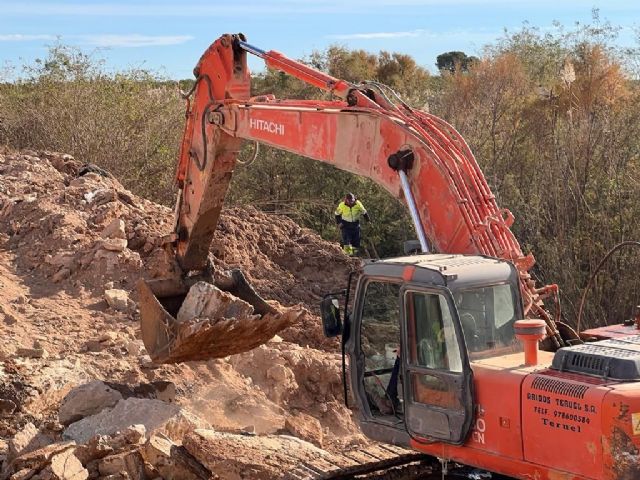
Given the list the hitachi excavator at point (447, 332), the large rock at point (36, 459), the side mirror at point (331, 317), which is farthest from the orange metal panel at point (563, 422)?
the large rock at point (36, 459)

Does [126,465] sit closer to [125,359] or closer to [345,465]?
[345,465]

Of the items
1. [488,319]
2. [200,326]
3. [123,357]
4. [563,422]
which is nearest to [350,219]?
[123,357]

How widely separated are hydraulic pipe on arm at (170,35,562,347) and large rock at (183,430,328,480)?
86.5 inches

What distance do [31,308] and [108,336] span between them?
4.17 feet

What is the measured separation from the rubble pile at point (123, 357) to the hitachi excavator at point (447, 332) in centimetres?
98

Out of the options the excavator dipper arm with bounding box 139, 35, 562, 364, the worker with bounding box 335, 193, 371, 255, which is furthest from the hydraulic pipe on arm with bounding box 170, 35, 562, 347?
the worker with bounding box 335, 193, 371, 255

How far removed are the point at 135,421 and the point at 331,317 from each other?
2803 mm

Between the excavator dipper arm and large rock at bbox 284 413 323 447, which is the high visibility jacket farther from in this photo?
the excavator dipper arm

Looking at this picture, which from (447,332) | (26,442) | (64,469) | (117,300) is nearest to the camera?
(447,332)

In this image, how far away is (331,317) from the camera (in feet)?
22.8

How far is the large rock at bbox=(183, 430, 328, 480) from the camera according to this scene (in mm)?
7918

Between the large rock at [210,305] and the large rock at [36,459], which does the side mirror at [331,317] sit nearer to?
the large rock at [210,305]

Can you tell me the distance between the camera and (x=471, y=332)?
6.33 metres

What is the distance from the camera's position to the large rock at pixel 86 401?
30.0 ft
